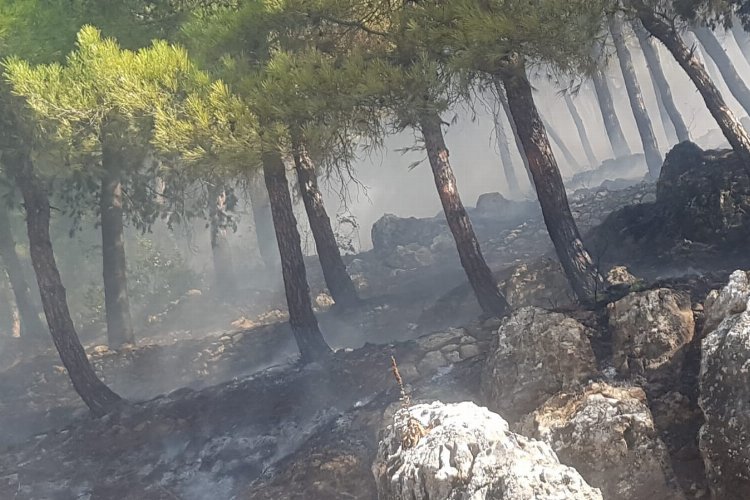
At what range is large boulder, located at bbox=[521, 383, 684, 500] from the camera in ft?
14.8

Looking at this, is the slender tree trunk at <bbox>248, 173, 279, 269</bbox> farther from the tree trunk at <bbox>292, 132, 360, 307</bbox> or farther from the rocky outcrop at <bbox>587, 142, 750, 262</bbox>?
the rocky outcrop at <bbox>587, 142, 750, 262</bbox>

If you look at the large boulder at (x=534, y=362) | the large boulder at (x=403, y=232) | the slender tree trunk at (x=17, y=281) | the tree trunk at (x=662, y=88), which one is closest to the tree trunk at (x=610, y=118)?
the tree trunk at (x=662, y=88)

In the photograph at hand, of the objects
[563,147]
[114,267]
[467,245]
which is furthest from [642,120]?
[114,267]

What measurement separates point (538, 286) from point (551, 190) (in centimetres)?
218

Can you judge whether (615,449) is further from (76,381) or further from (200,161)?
(76,381)

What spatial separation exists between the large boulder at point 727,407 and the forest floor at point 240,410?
2.59m

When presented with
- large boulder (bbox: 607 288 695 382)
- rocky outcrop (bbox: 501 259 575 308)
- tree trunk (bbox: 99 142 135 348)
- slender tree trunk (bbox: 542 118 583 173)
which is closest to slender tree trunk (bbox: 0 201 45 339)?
tree trunk (bbox: 99 142 135 348)

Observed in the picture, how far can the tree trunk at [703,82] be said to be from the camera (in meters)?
9.31

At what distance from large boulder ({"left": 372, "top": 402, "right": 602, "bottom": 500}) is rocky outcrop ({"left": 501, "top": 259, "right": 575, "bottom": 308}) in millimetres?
6117

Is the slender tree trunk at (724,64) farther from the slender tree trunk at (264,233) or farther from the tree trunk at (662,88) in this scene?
the slender tree trunk at (264,233)

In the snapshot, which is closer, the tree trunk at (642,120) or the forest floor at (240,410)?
the forest floor at (240,410)

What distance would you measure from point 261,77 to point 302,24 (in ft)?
3.50

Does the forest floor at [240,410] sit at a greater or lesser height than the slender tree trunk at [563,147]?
lesser

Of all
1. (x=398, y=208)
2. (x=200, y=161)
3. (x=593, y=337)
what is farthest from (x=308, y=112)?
(x=398, y=208)
